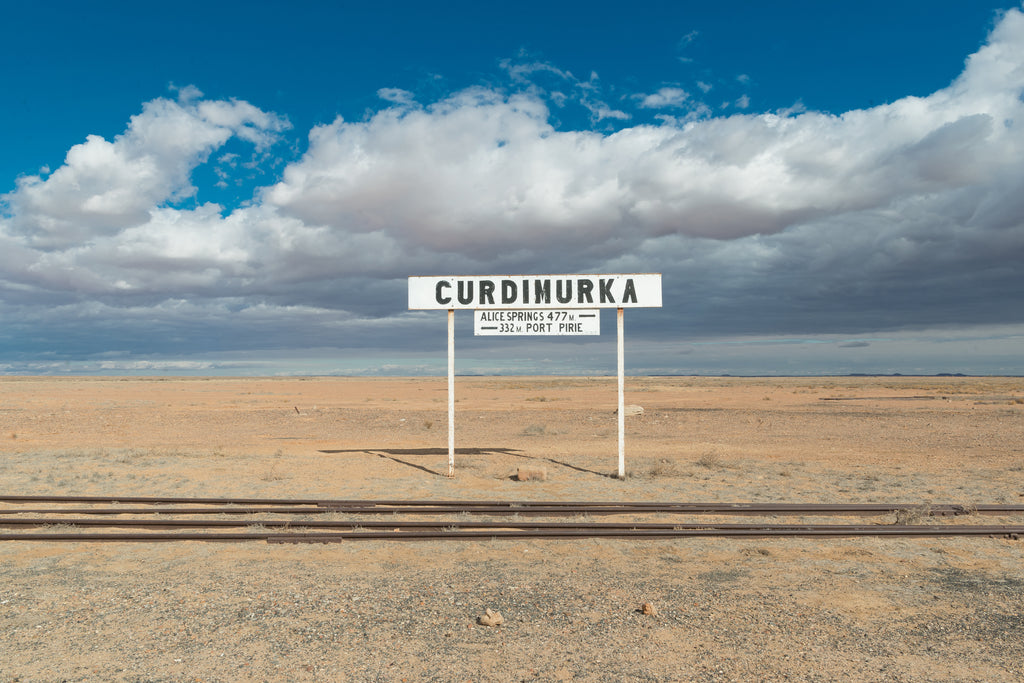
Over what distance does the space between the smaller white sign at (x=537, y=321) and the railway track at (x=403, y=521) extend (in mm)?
4559

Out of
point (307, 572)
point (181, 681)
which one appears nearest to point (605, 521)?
point (307, 572)

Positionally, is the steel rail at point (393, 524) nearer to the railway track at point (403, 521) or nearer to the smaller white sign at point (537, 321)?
the railway track at point (403, 521)

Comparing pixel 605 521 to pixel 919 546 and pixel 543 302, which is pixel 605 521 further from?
pixel 543 302

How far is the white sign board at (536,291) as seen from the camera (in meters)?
15.0

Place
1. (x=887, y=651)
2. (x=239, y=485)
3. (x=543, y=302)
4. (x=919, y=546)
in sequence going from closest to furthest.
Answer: (x=887, y=651) → (x=919, y=546) → (x=239, y=485) → (x=543, y=302)

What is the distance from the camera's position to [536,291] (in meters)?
15.2

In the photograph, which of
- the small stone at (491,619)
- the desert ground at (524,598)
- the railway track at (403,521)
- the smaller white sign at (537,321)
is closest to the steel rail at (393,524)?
the railway track at (403,521)

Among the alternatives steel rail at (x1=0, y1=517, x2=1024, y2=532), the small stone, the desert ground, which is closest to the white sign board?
the desert ground

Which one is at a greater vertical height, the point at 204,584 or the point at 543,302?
the point at 543,302

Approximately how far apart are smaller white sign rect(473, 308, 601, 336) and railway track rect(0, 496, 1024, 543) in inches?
180

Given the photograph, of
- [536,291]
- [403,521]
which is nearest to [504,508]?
[403,521]

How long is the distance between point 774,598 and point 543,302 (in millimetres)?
9317

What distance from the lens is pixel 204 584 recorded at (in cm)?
737

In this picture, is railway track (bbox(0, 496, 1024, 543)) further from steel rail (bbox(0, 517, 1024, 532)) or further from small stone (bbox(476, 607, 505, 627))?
small stone (bbox(476, 607, 505, 627))
